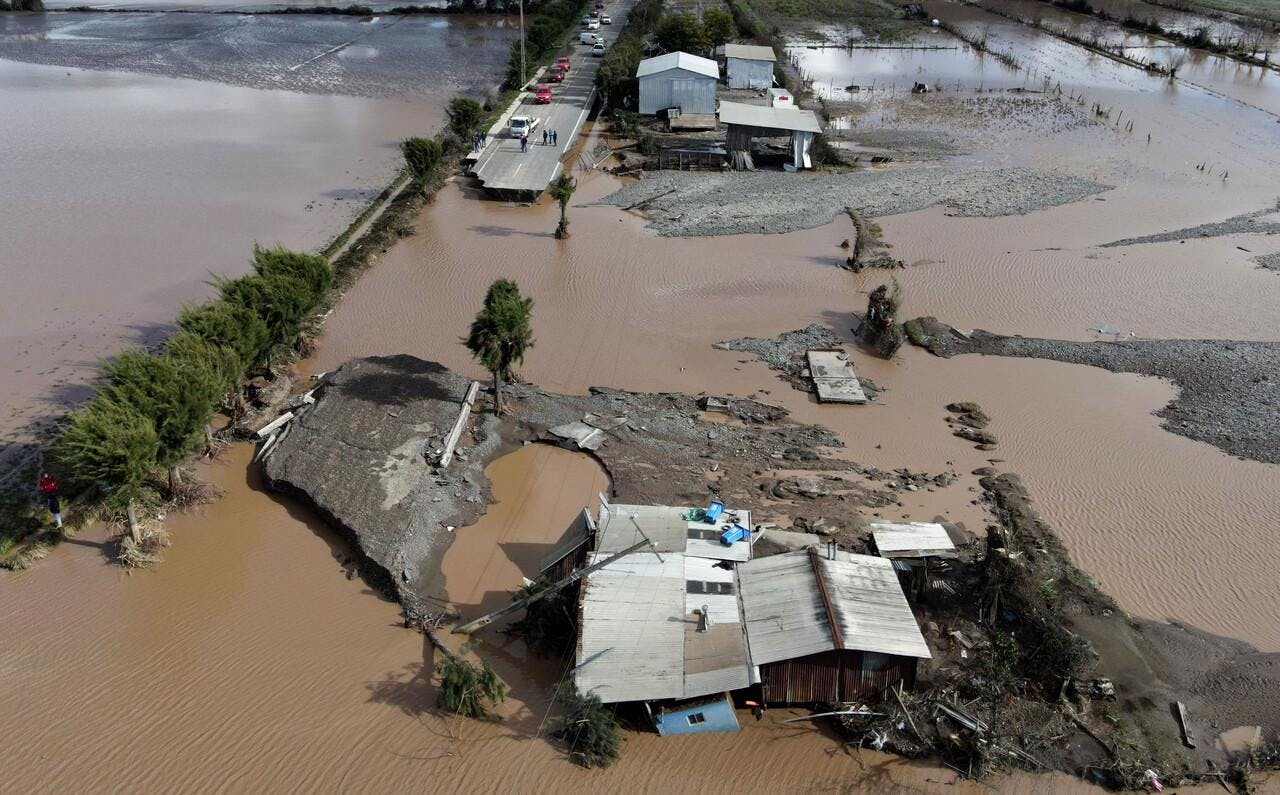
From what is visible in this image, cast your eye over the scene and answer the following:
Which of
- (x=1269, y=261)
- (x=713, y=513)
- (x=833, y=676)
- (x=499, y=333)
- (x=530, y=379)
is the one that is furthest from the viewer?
(x=1269, y=261)

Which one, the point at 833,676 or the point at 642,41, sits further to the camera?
the point at 642,41

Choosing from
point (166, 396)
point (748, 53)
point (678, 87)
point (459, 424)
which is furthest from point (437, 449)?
point (748, 53)

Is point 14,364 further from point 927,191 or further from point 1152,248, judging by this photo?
point 1152,248

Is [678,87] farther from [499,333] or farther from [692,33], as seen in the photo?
[499,333]

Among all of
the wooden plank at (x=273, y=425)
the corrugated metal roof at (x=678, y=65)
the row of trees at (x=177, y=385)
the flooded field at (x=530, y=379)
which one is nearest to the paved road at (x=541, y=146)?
the flooded field at (x=530, y=379)

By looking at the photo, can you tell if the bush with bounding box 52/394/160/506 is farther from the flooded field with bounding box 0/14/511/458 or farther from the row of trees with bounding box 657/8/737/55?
the row of trees with bounding box 657/8/737/55

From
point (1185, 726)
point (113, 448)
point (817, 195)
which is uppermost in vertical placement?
point (817, 195)

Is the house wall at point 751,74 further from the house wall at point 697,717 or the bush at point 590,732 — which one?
the bush at point 590,732
